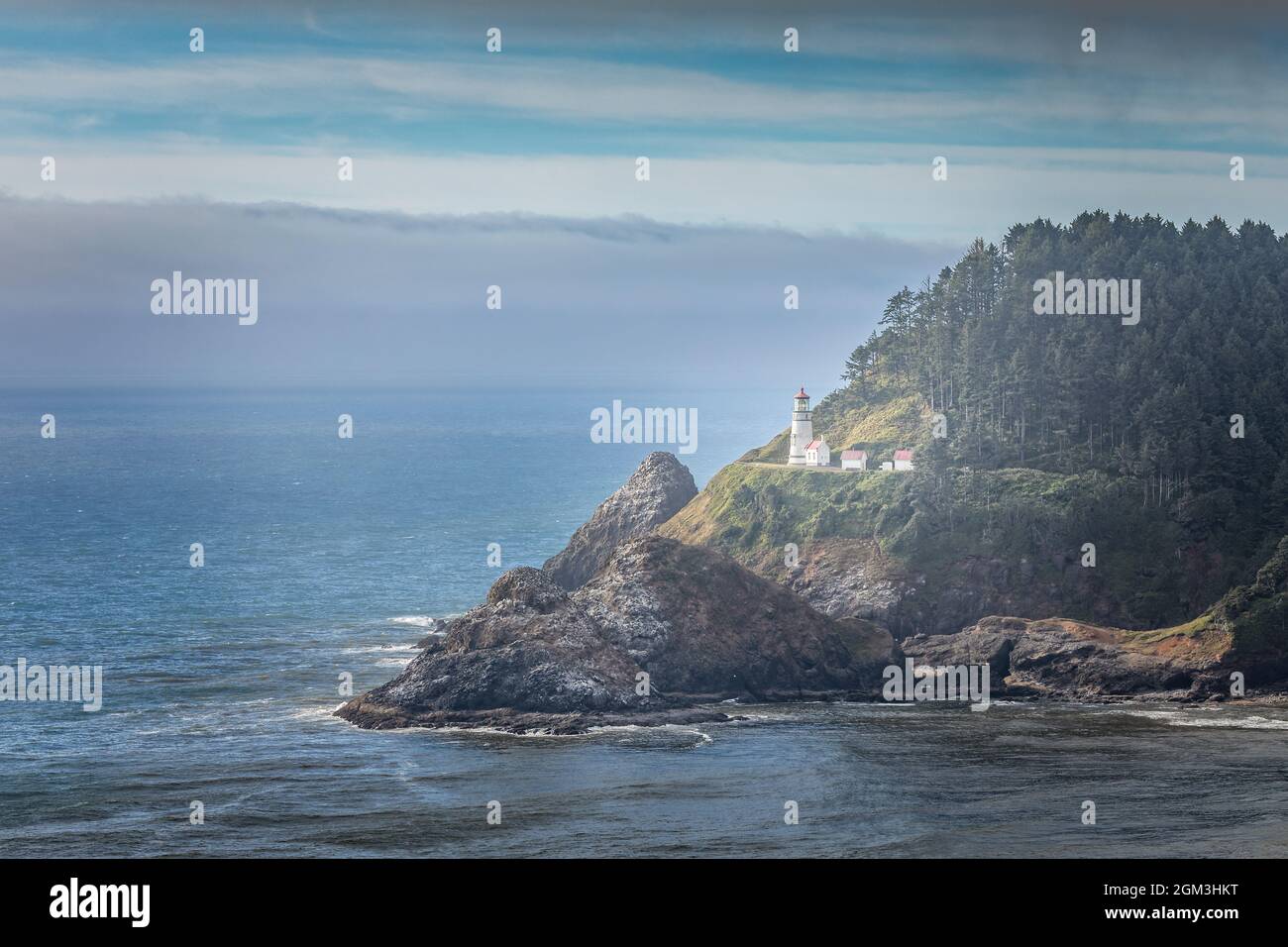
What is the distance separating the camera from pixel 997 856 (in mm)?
89875

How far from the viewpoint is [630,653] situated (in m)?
125

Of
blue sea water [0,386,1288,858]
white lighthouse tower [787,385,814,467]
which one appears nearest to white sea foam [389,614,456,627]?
blue sea water [0,386,1288,858]

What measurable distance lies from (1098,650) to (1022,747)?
18.4 meters

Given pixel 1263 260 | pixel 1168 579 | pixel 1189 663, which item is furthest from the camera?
pixel 1263 260

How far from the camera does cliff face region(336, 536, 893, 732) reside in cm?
11875

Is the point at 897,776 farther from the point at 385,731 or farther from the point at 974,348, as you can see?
the point at 974,348

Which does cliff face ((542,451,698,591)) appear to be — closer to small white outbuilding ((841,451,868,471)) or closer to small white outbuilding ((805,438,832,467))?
small white outbuilding ((805,438,832,467))

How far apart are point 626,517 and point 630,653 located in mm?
40398

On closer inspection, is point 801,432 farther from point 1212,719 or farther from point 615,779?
point 615,779

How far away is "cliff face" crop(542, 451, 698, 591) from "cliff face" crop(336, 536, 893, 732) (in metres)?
26.3

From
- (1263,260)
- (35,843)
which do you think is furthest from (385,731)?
(1263,260)

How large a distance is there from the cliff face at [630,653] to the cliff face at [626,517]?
26.3 meters

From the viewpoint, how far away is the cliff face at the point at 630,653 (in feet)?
390

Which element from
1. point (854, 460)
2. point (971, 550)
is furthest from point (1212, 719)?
point (854, 460)
